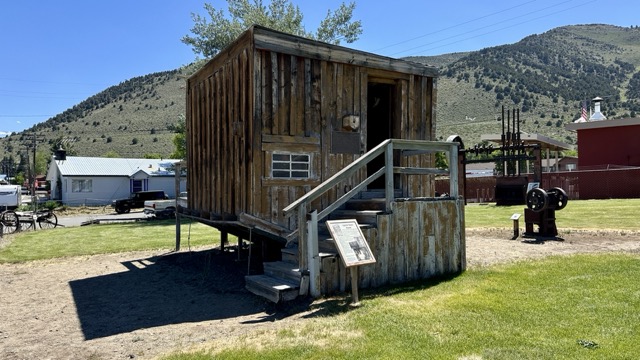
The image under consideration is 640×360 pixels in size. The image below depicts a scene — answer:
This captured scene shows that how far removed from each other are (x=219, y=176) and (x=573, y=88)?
308ft

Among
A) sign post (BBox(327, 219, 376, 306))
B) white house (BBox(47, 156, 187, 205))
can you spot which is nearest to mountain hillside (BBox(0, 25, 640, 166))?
white house (BBox(47, 156, 187, 205))

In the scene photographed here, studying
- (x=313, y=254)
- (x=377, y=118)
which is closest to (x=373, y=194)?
(x=377, y=118)

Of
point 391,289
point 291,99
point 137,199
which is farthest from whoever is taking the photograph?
point 137,199

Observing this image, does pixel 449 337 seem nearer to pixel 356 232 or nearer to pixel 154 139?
pixel 356 232

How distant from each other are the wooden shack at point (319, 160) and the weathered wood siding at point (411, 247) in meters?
0.02

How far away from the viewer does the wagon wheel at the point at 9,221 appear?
62.2 feet

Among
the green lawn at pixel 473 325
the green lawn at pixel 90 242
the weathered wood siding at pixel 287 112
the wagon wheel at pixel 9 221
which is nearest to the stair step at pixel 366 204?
the weathered wood siding at pixel 287 112

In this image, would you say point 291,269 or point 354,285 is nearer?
point 354,285

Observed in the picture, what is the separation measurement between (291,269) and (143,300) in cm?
246

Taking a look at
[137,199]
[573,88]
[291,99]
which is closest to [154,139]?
[137,199]

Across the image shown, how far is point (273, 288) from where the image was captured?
6367 mm

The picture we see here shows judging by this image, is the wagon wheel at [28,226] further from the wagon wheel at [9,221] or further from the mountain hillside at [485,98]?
the mountain hillside at [485,98]

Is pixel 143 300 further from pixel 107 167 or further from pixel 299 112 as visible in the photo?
pixel 107 167

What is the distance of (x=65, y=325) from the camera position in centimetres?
620
